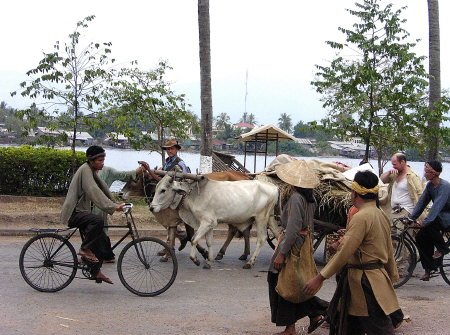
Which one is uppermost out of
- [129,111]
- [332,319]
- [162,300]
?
[129,111]

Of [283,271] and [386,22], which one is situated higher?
[386,22]

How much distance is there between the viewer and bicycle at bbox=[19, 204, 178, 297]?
28.8 feet

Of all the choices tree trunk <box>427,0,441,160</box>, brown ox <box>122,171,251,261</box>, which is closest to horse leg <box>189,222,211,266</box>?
brown ox <box>122,171,251,261</box>

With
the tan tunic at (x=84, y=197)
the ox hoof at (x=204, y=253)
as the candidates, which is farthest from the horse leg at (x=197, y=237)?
the tan tunic at (x=84, y=197)

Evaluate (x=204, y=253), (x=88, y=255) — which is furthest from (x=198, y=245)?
(x=88, y=255)

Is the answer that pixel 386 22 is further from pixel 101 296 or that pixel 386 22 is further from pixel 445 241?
pixel 101 296

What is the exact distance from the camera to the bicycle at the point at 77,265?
8.78m

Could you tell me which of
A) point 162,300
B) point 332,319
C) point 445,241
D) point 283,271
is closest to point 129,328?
point 162,300

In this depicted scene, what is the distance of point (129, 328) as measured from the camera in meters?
7.44

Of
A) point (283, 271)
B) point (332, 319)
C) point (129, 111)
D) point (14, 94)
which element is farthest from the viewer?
point (129, 111)

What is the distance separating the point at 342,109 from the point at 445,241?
7.21m

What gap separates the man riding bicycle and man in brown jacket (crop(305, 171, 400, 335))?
4.06 meters

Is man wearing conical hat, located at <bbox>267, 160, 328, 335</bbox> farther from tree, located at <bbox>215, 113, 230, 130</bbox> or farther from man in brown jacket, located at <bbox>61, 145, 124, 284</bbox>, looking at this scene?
tree, located at <bbox>215, 113, 230, 130</bbox>

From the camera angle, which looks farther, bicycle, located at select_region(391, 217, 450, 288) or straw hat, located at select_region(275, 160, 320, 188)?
bicycle, located at select_region(391, 217, 450, 288)
